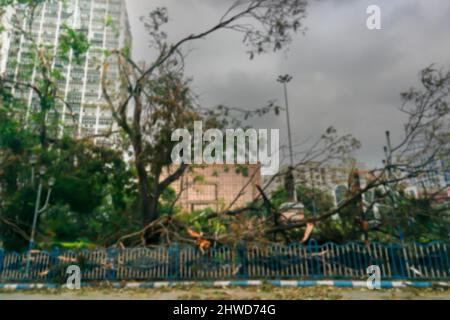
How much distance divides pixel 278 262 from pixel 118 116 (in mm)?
9002

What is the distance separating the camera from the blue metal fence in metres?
8.63

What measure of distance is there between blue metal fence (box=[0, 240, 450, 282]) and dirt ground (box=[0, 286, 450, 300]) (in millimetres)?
995

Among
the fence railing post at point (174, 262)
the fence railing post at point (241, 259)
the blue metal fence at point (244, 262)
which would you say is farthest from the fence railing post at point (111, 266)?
the fence railing post at point (241, 259)

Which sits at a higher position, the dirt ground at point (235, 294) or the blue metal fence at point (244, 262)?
the blue metal fence at point (244, 262)

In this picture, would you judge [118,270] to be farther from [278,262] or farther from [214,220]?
[278,262]

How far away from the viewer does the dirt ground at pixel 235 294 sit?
6.70m

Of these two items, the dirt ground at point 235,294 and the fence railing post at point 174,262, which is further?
the fence railing post at point 174,262

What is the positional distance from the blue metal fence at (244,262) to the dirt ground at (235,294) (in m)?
0.99

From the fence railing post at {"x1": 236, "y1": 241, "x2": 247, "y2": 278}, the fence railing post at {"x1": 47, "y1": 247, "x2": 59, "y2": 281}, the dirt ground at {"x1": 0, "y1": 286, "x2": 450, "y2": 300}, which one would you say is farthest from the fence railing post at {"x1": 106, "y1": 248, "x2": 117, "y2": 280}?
the fence railing post at {"x1": 236, "y1": 241, "x2": 247, "y2": 278}

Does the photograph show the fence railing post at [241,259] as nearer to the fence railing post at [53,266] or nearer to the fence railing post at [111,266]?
the fence railing post at [111,266]

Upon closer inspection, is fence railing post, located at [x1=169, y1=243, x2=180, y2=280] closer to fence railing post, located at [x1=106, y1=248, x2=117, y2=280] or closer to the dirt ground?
the dirt ground

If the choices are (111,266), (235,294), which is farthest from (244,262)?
(111,266)

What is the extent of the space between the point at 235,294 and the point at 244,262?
2003 mm
